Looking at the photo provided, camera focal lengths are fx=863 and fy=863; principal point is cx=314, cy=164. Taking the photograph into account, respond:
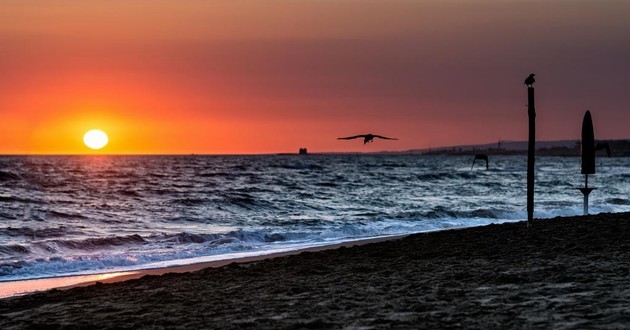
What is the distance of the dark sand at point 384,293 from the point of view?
8711 millimetres

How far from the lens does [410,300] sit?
977cm

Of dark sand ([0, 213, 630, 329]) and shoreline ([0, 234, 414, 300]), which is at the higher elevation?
dark sand ([0, 213, 630, 329])

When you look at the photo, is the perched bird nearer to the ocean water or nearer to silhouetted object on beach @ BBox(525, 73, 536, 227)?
silhouetted object on beach @ BBox(525, 73, 536, 227)

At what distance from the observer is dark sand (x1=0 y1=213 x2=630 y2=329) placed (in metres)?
8.71

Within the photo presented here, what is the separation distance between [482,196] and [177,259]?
97.4ft

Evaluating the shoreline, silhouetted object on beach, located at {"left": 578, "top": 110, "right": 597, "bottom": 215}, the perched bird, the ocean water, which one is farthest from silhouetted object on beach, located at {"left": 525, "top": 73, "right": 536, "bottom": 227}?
the shoreline

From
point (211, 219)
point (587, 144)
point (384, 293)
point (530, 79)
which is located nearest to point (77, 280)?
point (384, 293)

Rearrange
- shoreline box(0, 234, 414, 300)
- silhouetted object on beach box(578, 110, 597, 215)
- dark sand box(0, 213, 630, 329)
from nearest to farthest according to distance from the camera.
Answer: dark sand box(0, 213, 630, 329) → shoreline box(0, 234, 414, 300) → silhouetted object on beach box(578, 110, 597, 215)

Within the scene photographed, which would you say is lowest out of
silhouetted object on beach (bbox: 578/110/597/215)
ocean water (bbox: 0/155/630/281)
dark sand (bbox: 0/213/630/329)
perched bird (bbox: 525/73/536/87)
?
ocean water (bbox: 0/155/630/281)

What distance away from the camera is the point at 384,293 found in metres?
10.4

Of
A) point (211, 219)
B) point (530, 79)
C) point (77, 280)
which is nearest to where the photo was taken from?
point (77, 280)

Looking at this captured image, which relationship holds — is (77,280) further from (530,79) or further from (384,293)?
(530,79)

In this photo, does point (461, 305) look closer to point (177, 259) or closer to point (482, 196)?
point (177, 259)

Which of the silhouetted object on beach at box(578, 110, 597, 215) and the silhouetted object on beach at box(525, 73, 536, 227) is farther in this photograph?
the silhouetted object on beach at box(578, 110, 597, 215)
